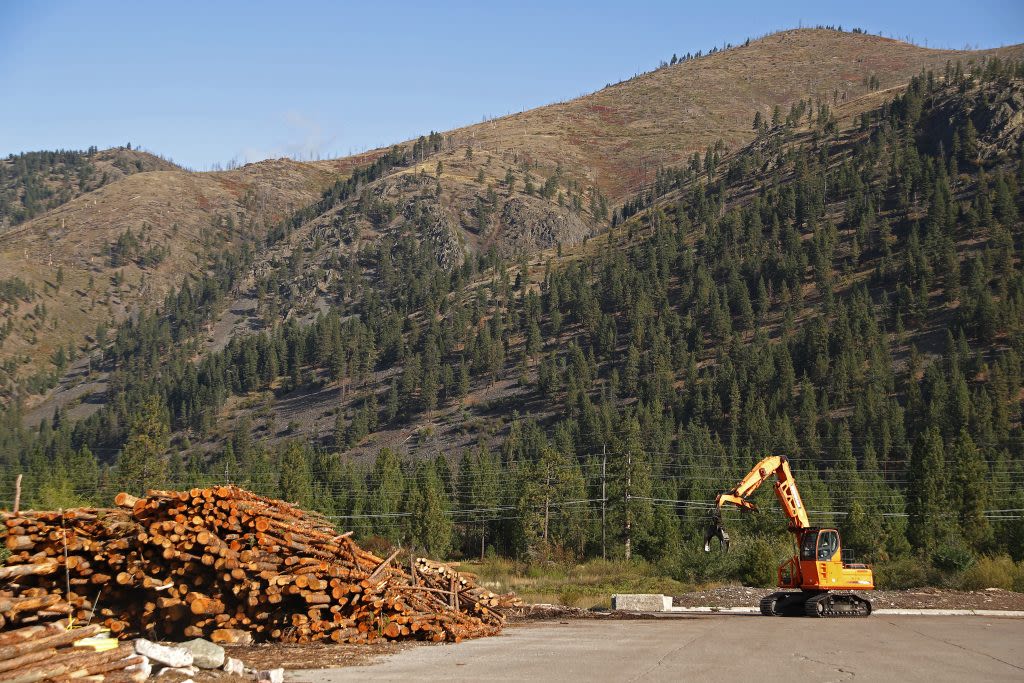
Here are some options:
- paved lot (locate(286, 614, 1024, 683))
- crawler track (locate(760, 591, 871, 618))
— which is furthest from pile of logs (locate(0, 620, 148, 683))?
crawler track (locate(760, 591, 871, 618))

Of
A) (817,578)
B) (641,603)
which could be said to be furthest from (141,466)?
(817,578)

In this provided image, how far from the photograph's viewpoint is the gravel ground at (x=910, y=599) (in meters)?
32.2

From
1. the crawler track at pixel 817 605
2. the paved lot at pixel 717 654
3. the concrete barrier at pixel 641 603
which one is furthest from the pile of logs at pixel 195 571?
the crawler track at pixel 817 605

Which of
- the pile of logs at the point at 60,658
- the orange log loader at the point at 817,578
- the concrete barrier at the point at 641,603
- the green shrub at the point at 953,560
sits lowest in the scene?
the green shrub at the point at 953,560

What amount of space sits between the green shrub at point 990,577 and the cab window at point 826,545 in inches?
428

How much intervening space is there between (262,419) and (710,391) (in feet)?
243

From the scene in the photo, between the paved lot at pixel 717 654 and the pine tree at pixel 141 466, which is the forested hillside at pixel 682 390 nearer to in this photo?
the pine tree at pixel 141 466

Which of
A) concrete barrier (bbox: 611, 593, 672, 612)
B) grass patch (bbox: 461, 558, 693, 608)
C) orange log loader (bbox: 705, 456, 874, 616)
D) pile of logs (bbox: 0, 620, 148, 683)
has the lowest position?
grass patch (bbox: 461, 558, 693, 608)

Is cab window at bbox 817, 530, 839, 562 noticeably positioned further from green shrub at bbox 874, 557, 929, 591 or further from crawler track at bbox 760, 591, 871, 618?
green shrub at bbox 874, 557, 929, 591

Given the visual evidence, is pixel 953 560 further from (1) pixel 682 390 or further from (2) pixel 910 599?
(1) pixel 682 390

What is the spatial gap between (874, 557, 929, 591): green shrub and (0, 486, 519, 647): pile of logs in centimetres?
2796

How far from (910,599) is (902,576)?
24.0 feet

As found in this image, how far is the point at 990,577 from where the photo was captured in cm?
3672

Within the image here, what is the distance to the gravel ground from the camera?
106ft
